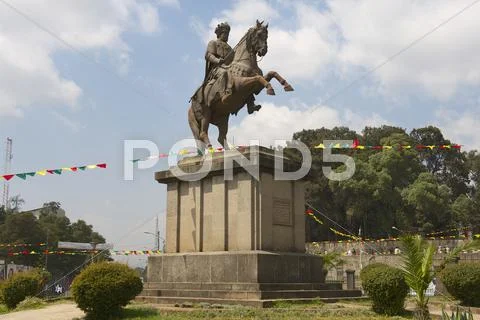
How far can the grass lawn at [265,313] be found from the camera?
1103 centimetres

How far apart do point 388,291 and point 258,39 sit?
813 centimetres

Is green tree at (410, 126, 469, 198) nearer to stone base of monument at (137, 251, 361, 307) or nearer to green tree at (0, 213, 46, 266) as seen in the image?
green tree at (0, 213, 46, 266)

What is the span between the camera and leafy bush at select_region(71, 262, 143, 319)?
1205cm

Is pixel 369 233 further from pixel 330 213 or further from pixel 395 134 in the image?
pixel 395 134

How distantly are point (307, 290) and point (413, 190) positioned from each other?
4003cm

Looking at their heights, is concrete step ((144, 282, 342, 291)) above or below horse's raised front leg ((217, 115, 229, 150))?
below

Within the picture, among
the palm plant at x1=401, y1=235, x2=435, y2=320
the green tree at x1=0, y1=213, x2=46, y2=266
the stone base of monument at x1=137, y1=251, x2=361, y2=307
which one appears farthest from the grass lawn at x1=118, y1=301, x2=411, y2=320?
the green tree at x1=0, y1=213, x2=46, y2=266

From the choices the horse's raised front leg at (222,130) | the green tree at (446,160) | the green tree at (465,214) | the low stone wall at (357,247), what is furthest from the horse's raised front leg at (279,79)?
the green tree at (446,160)

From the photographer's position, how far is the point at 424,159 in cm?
6750

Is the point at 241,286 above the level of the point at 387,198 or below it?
below

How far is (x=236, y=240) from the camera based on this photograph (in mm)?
14617

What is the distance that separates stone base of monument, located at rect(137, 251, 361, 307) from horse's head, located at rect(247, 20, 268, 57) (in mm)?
6034

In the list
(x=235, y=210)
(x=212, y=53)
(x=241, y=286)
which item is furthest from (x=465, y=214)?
(x=241, y=286)

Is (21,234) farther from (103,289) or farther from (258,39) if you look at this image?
(103,289)
